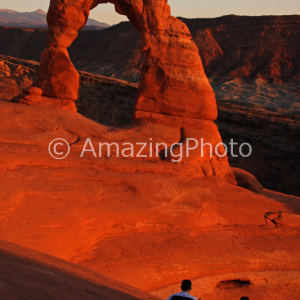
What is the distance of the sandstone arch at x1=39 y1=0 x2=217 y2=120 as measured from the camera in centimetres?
881

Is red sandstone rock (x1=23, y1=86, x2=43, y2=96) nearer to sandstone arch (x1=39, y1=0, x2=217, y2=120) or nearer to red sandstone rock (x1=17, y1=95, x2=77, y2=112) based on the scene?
red sandstone rock (x1=17, y1=95, x2=77, y2=112)

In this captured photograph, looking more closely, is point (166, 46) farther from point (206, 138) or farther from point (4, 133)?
point (4, 133)

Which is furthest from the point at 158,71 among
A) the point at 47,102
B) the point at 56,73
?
the point at 47,102

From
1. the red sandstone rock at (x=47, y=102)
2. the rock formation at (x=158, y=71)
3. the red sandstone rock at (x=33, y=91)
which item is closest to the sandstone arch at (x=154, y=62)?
the rock formation at (x=158, y=71)

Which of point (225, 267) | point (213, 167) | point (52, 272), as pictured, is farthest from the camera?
point (213, 167)

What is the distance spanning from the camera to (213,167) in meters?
8.57

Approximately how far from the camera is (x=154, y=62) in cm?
893

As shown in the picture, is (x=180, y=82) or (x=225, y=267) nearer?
(x=225, y=267)

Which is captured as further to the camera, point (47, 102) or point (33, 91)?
point (47, 102)

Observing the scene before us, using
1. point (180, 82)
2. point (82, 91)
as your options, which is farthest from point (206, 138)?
point (82, 91)

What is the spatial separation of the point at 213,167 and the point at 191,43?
273 cm

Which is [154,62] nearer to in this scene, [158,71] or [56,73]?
[158,71]

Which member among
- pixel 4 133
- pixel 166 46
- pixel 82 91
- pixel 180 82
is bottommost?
pixel 82 91

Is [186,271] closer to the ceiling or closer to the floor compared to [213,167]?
closer to the floor
